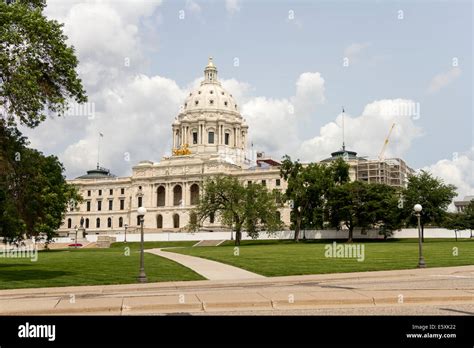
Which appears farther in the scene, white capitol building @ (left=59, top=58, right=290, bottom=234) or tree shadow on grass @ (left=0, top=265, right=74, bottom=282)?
white capitol building @ (left=59, top=58, right=290, bottom=234)

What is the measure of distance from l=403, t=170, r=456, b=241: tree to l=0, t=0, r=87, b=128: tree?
6785 centimetres

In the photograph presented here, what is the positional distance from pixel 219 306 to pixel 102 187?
486ft

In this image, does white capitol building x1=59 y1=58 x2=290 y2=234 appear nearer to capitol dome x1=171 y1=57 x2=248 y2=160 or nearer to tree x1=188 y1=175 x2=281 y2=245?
capitol dome x1=171 y1=57 x2=248 y2=160

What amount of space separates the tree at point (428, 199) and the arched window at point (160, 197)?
77.6m

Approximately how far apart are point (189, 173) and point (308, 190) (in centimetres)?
5403

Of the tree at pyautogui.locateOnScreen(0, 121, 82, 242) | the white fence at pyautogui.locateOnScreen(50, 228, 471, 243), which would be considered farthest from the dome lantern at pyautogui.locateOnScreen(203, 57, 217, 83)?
the tree at pyautogui.locateOnScreen(0, 121, 82, 242)

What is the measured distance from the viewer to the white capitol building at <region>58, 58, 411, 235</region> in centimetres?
13975

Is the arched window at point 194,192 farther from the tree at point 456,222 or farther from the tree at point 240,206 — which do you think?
the tree at point 456,222

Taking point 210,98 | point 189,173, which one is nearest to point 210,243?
point 189,173

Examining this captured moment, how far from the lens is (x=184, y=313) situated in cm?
1416

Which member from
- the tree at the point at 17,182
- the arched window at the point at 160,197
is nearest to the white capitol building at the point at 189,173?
the arched window at the point at 160,197

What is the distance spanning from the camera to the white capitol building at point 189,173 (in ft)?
458
